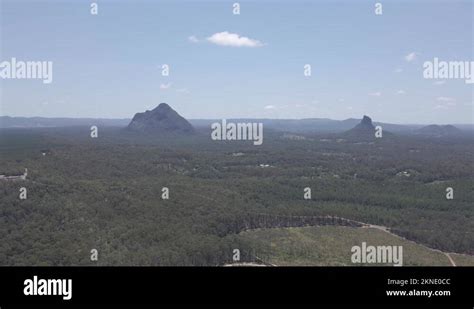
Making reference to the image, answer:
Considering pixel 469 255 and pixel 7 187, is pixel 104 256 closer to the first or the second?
pixel 7 187
